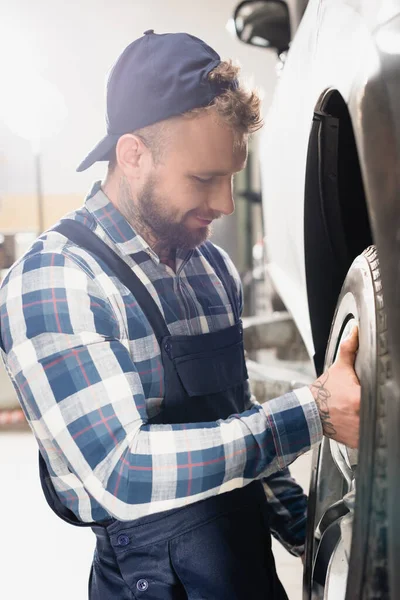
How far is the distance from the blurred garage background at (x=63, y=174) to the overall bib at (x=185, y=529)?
431mm

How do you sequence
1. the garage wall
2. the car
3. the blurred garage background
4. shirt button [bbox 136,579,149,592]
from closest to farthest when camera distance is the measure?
1. the car
2. shirt button [bbox 136,579,149,592]
3. the blurred garage background
4. the garage wall

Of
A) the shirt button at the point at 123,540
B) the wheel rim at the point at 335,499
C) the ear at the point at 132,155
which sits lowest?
the shirt button at the point at 123,540

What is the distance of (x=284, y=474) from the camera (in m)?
1.38

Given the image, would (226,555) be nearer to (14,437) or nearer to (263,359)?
(14,437)

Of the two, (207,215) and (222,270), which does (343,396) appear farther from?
(222,270)

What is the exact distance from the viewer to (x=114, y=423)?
92cm

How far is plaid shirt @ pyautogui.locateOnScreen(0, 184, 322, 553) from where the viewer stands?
903 millimetres

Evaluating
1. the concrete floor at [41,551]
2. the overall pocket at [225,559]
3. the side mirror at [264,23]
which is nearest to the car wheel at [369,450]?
the overall pocket at [225,559]

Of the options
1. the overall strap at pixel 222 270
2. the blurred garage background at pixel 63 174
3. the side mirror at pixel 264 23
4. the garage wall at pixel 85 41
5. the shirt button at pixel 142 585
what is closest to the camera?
the shirt button at pixel 142 585

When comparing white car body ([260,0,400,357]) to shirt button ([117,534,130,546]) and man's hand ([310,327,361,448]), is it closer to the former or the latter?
man's hand ([310,327,361,448])

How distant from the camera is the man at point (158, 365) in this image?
91 centimetres

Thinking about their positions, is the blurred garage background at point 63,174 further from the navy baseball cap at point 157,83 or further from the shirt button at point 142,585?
the shirt button at point 142,585

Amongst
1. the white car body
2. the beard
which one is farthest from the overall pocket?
the beard

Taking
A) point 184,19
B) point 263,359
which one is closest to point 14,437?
point 263,359
